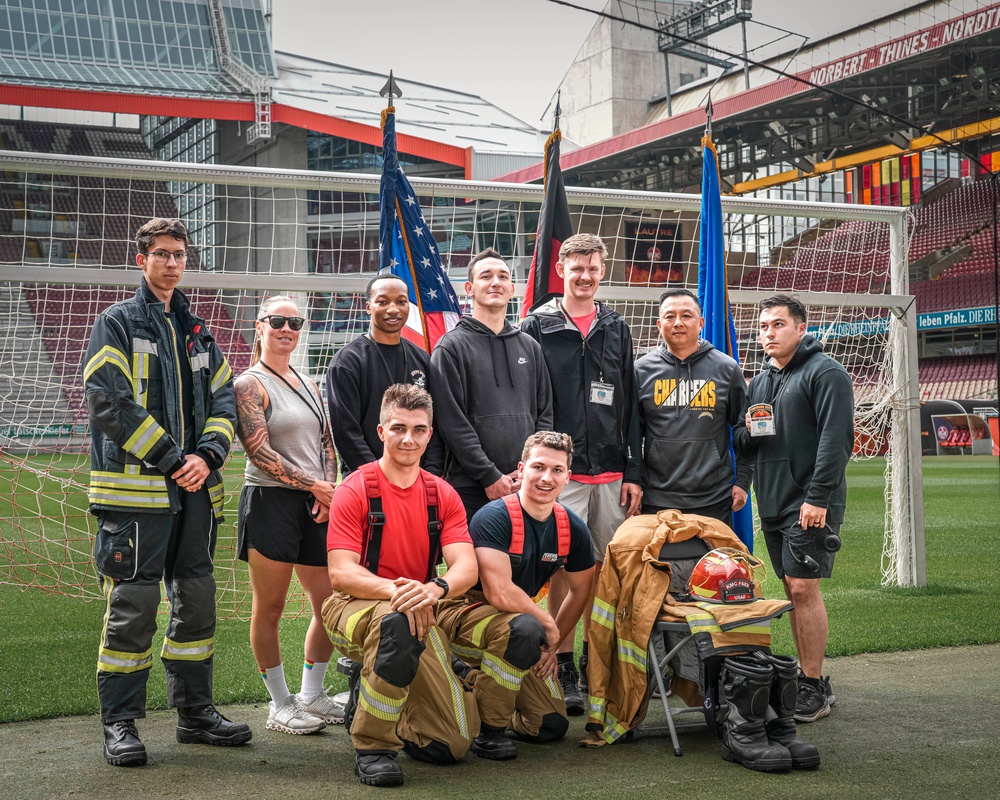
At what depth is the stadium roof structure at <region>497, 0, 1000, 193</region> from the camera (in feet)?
75.7

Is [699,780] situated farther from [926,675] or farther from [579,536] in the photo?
[926,675]

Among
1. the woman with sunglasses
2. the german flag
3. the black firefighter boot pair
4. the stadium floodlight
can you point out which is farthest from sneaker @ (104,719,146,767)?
the stadium floodlight

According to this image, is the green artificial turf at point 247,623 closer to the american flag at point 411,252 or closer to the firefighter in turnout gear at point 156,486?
the firefighter in turnout gear at point 156,486

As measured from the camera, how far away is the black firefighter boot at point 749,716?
3.51m

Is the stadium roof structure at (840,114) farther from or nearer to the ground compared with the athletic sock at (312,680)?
farther from the ground

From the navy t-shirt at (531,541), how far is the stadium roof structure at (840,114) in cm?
1739

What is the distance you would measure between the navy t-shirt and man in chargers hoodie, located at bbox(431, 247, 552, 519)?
0.24 metres

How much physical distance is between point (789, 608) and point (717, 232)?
8.84 ft

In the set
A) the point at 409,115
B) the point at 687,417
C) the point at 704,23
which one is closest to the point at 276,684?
the point at 687,417

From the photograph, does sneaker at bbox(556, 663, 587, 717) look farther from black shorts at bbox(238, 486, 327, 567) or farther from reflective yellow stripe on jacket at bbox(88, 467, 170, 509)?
reflective yellow stripe on jacket at bbox(88, 467, 170, 509)

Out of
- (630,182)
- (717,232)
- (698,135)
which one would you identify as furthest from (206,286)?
(630,182)

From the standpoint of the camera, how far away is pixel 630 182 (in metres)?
35.1

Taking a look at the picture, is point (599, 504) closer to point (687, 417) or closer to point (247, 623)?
point (687, 417)

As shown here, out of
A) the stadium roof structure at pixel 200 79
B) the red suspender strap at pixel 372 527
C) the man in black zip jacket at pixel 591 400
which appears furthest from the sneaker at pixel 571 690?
the stadium roof structure at pixel 200 79
